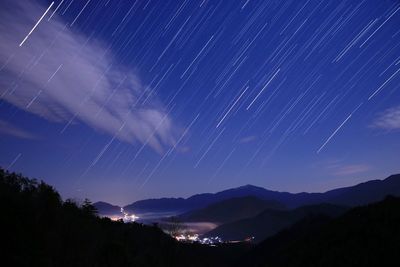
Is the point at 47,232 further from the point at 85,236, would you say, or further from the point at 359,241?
the point at 359,241

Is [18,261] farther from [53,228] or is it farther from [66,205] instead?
[66,205]

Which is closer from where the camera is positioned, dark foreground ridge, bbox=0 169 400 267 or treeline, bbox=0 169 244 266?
treeline, bbox=0 169 244 266

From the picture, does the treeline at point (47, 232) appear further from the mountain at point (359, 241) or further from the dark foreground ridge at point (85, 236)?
the mountain at point (359, 241)

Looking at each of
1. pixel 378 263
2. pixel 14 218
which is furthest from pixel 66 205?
pixel 378 263

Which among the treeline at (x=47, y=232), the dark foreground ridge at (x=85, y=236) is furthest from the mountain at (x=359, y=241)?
the treeline at (x=47, y=232)

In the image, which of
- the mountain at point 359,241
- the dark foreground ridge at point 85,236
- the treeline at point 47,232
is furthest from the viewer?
the mountain at point 359,241

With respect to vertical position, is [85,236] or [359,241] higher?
[85,236]

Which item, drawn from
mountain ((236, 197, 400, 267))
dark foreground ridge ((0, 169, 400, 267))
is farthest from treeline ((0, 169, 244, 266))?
mountain ((236, 197, 400, 267))

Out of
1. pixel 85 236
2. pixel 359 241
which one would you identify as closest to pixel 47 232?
pixel 85 236

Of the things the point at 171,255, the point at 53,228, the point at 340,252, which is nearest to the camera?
the point at 53,228

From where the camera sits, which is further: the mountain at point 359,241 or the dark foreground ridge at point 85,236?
the mountain at point 359,241

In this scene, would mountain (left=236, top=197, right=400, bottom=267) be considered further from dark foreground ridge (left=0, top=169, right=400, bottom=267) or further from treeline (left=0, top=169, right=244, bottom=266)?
treeline (left=0, top=169, right=244, bottom=266)
